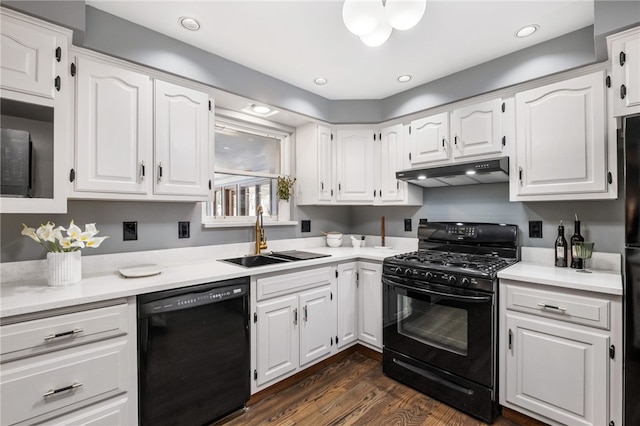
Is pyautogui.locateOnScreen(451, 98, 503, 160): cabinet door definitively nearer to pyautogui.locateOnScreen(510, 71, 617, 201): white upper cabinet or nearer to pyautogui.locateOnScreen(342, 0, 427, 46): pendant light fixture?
pyautogui.locateOnScreen(510, 71, 617, 201): white upper cabinet

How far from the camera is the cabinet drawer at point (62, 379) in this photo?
1.20m

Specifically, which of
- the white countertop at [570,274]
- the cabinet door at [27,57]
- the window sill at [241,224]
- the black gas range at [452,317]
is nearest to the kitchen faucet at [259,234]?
the window sill at [241,224]

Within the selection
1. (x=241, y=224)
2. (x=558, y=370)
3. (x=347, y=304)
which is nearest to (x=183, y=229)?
(x=241, y=224)

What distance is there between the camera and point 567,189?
1.93 metres

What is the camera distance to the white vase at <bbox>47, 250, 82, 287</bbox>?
4.93 ft

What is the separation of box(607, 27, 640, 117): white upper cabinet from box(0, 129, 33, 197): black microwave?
314 cm

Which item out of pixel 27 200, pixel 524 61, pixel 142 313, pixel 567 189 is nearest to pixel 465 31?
pixel 524 61

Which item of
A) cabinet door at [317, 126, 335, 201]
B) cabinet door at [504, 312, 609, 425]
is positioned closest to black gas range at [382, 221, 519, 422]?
cabinet door at [504, 312, 609, 425]

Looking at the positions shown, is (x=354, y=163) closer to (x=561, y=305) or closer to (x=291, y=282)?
(x=291, y=282)

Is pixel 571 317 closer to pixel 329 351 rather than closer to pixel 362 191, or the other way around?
pixel 329 351

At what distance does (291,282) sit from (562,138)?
2096 millimetres

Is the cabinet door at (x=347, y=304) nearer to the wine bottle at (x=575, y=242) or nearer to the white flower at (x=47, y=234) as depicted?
the wine bottle at (x=575, y=242)

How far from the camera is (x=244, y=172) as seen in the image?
2.85 meters

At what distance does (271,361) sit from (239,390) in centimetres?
27
